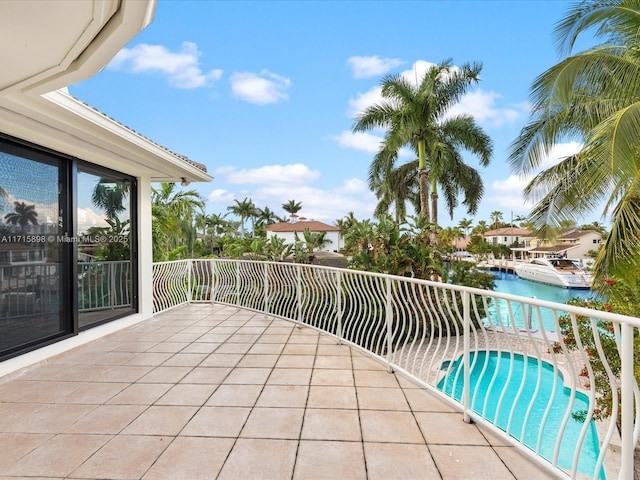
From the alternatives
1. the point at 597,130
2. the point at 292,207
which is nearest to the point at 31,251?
the point at 597,130

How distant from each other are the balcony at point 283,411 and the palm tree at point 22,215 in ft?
5.25

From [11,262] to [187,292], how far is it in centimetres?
401

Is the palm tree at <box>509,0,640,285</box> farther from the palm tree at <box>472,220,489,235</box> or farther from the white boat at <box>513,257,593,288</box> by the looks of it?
the palm tree at <box>472,220,489,235</box>

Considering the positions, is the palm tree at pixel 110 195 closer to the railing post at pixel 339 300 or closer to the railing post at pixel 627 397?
the railing post at pixel 339 300

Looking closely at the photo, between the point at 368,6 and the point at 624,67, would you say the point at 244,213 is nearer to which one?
the point at 368,6

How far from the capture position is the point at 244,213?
144 ft

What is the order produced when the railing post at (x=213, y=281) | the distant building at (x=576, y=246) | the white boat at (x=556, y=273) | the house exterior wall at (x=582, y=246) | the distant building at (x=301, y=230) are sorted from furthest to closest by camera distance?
the distant building at (x=301, y=230) < the house exterior wall at (x=582, y=246) < the distant building at (x=576, y=246) < the white boat at (x=556, y=273) < the railing post at (x=213, y=281)

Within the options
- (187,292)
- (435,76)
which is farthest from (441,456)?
(435,76)

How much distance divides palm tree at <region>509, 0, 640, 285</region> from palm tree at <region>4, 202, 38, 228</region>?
6630mm

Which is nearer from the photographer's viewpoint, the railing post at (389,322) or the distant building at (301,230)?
the railing post at (389,322)

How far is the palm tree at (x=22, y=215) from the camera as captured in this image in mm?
3527

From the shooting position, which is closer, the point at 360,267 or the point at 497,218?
the point at 360,267

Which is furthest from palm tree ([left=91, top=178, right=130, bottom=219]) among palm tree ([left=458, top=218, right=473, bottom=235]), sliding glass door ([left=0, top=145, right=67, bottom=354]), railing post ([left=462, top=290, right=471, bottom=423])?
palm tree ([left=458, top=218, right=473, bottom=235])

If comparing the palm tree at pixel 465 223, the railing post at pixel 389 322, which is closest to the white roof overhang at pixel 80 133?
the railing post at pixel 389 322
